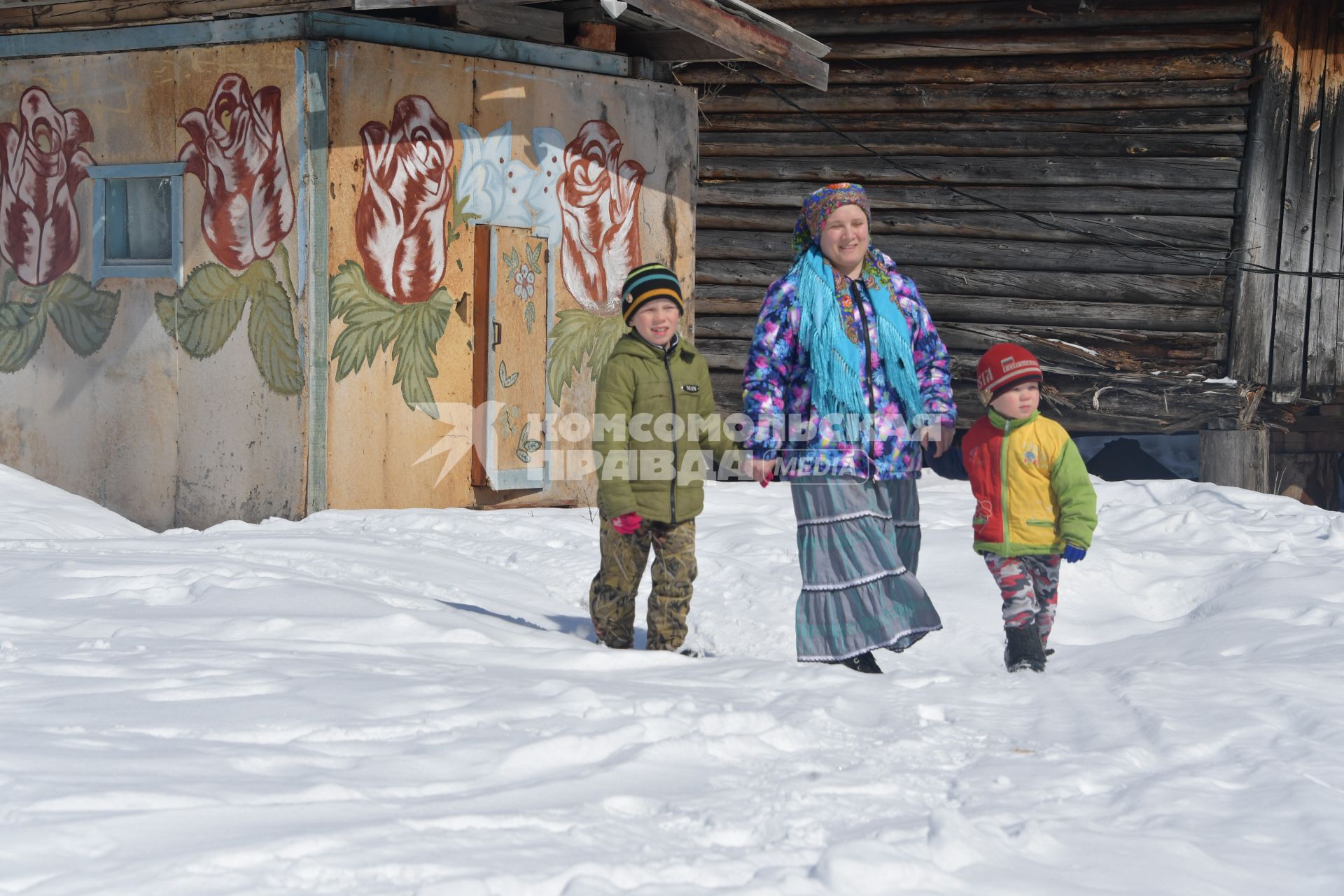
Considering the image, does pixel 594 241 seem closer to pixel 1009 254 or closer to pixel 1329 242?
pixel 1009 254

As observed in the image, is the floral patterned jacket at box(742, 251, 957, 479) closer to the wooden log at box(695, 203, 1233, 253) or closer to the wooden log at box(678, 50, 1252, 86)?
the wooden log at box(695, 203, 1233, 253)

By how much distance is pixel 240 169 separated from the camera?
6930mm

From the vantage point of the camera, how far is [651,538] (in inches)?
175

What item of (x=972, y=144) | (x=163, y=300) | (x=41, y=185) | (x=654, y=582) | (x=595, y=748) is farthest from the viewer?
(x=972, y=144)

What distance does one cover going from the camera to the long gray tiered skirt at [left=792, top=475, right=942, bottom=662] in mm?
4172

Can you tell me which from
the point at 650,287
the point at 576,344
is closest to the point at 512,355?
the point at 576,344

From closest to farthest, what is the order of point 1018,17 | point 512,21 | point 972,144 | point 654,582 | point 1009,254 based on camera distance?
1. point 654,582
2. point 512,21
3. point 1018,17
4. point 972,144
5. point 1009,254

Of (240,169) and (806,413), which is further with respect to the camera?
(240,169)

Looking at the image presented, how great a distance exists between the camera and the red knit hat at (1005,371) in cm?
436

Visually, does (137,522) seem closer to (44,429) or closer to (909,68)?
(44,429)

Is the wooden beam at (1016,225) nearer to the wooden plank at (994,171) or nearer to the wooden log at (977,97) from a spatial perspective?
the wooden plank at (994,171)

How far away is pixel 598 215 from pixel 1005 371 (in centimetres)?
406

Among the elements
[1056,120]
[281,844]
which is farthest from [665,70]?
[281,844]

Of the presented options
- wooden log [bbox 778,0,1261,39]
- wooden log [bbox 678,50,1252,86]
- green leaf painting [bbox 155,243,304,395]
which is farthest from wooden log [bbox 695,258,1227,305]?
green leaf painting [bbox 155,243,304,395]
